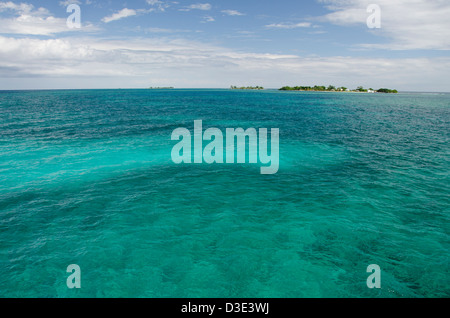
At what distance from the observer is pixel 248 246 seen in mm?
14688

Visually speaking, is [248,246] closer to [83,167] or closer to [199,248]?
[199,248]

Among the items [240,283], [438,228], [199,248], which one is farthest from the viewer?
[438,228]

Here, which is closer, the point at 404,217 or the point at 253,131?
the point at 404,217
